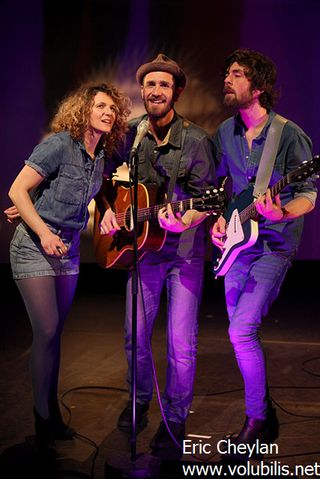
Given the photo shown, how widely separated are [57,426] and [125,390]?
1030 mm

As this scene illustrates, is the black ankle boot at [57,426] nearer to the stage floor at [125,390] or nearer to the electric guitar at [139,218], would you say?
the stage floor at [125,390]

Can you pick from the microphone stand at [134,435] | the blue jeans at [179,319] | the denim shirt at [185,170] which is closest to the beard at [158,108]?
the denim shirt at [185,170]

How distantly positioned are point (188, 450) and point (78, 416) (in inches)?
37.8

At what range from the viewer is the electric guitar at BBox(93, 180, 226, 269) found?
161 inches

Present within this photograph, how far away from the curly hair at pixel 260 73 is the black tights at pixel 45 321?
167cm

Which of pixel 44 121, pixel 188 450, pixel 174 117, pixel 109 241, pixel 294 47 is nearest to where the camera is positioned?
pixel 188 450

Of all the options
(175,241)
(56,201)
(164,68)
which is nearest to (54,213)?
(56,201)

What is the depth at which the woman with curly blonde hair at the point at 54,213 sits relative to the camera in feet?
12.8

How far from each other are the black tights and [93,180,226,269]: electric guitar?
19.2 inches

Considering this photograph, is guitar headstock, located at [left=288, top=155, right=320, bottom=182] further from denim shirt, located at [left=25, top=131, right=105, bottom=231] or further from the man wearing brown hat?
denim shirt, located at [left=25, top=131, right=105, bottom=231]

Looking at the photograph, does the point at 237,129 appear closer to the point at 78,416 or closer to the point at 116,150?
the point at 116,150

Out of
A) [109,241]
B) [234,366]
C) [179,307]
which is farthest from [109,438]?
[234,366]

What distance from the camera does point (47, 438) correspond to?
13.4 feet

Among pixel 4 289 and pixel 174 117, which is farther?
pixel 4 289
